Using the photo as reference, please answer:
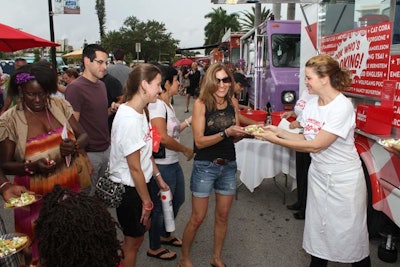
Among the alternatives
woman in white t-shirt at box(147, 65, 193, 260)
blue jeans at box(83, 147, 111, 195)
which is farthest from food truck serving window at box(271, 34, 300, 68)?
blue jeans at box(83, 147, 111, 195)

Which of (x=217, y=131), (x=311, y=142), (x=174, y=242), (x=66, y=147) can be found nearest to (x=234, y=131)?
(x=217, y=131)

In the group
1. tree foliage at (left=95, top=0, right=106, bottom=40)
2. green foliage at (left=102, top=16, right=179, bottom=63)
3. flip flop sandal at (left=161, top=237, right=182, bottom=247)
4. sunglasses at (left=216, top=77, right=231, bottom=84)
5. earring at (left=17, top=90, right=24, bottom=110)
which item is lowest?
flip flop sandal at (left=161, top=237, right=182, bottom=247)

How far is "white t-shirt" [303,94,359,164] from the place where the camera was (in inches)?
105

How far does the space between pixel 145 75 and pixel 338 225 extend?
1759 mm

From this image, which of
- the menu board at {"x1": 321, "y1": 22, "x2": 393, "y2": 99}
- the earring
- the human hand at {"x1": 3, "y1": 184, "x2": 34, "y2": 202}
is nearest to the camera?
the human hand at {"x1": 3, "y1": 184, "x2": 34, "y2": 202}

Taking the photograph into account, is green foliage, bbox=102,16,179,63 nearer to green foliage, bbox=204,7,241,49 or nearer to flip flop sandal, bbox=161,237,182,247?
green foliage, bbox=204,7,241,49

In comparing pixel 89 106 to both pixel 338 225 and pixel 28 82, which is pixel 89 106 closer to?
pixel 28 82

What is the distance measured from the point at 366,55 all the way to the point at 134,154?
234 cm

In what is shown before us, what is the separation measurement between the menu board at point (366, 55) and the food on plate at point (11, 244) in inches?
114

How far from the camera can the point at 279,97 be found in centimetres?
857

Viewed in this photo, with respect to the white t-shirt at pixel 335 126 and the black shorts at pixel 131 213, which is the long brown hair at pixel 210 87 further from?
the black shorts at pixel 131 213

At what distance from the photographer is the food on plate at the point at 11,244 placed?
200 centimetres

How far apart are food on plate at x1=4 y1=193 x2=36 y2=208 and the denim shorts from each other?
1274 mm

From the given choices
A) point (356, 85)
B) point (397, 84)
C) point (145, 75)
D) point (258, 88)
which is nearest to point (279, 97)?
point (258, 88)
